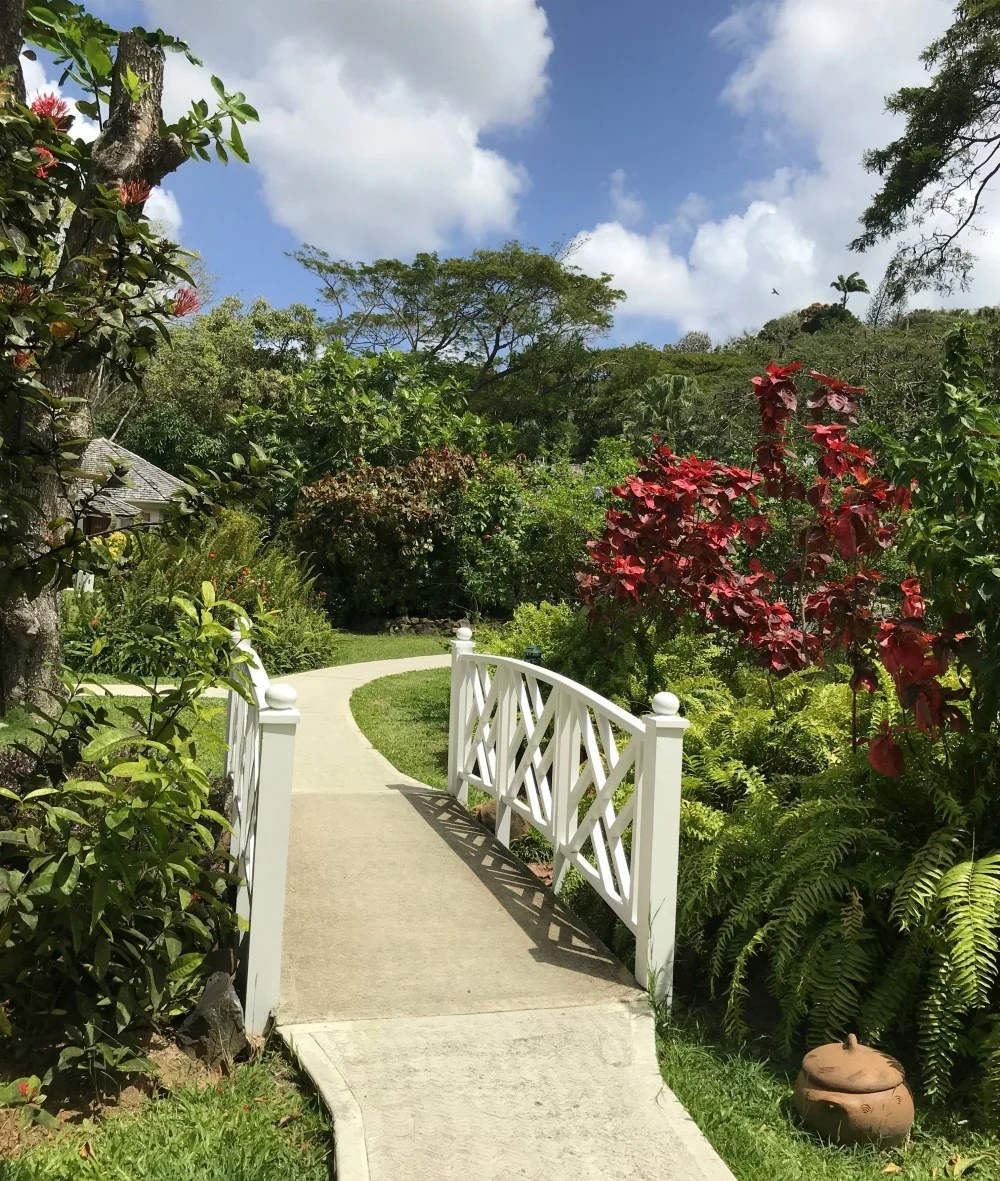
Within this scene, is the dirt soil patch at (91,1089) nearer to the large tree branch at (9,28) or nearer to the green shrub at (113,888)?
the green shrub at (113,888)

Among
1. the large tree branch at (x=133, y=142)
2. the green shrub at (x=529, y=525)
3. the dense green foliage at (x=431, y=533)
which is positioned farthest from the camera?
the dense green foliage at (x=431, y=533)

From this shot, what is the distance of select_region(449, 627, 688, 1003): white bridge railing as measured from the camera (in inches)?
152

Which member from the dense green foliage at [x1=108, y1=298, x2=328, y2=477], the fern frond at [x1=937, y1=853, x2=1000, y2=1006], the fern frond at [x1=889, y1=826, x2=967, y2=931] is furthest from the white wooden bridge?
the dense green foliage at [x1=108, y1=298, x2=328, y2=477]

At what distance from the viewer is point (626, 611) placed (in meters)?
6.88

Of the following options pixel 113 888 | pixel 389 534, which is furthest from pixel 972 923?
pixel 389 534

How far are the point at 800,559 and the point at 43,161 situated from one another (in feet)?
15.3

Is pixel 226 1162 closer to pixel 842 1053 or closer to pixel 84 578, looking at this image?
pixel 842 1053

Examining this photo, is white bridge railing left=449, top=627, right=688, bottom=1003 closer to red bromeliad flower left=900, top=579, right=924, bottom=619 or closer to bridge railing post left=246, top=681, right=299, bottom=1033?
red bromeliad flower left=900, top=579, right=924, bottom=619

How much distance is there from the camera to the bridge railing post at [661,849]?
3.84 metres

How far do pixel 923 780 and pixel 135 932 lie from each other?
3.06 meters

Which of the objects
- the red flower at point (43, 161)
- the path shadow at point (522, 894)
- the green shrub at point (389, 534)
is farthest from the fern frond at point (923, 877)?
the green shrub at point (389, 534)

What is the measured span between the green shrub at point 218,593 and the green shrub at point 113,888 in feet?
18.0

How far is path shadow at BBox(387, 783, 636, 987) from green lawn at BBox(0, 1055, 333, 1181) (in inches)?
53.3

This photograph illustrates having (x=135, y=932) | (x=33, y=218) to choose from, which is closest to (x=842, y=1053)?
(x=135, y=932)
